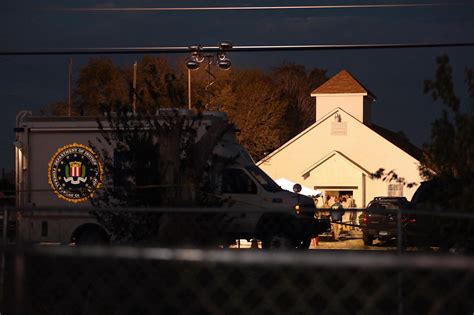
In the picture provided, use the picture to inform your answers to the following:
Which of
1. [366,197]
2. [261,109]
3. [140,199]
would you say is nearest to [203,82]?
[261,109]

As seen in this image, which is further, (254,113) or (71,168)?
(254,113)

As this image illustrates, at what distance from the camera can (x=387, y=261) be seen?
3.08m

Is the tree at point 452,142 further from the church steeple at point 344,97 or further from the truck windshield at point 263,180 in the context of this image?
the church steeple at point 344,97

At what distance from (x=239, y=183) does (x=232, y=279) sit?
13.6 meters

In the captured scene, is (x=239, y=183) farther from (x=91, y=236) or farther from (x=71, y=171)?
(x=71, y=171)

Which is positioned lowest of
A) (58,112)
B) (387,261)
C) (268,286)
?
(268,286)

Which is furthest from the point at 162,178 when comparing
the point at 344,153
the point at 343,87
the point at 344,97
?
the point at 343,87

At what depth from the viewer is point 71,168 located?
21469 mm

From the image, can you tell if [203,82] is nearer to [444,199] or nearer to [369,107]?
[369,107]

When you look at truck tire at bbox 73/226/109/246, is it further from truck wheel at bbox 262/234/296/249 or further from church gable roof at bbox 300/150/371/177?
church gable roof at bbox 300/150/371/177

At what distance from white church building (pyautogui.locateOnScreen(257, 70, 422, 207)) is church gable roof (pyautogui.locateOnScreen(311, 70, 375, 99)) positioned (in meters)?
2.53

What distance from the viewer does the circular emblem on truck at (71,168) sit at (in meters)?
21.3

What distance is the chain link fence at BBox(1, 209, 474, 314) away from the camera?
3.24 meters

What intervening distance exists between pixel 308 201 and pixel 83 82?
149 ft
